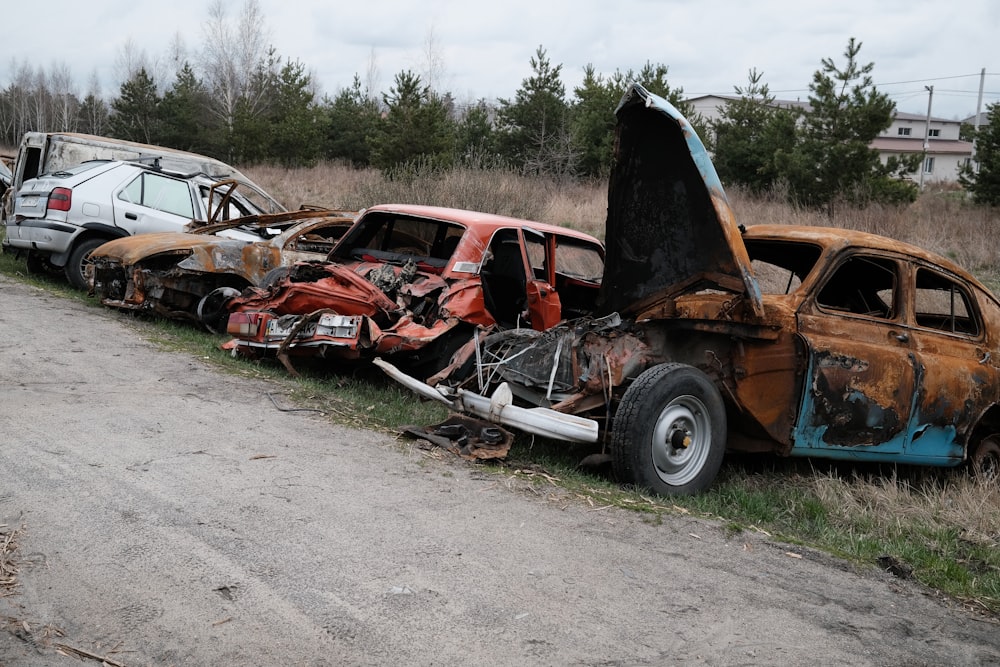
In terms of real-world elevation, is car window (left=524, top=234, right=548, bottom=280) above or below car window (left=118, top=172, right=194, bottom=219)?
below

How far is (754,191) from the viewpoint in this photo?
24859mm

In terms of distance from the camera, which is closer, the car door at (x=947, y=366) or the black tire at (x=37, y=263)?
the car door at (x=947, y=366)

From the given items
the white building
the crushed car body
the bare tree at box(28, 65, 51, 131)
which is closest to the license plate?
the crushed car body

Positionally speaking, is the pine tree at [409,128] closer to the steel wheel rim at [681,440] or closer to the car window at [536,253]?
the car window at [536,253]

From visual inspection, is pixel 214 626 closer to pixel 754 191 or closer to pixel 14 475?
pixel 14 475

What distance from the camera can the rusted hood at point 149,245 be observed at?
8844 millimetres

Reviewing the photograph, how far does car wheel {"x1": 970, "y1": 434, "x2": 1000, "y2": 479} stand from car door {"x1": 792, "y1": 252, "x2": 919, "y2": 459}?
1.26 meters

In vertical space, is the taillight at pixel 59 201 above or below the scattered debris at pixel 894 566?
above

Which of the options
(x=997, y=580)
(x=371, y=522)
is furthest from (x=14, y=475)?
(x=997, y=580)

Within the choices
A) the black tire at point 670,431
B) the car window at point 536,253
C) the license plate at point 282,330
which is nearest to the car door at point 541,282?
the car window at point 536,253

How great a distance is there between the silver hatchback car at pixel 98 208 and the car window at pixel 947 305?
7.65 meters

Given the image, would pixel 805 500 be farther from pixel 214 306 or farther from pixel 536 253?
pixel 214 306

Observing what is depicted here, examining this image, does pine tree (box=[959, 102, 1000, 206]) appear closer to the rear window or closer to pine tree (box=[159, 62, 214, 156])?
the rear window

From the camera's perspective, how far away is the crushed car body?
884 centimetres
